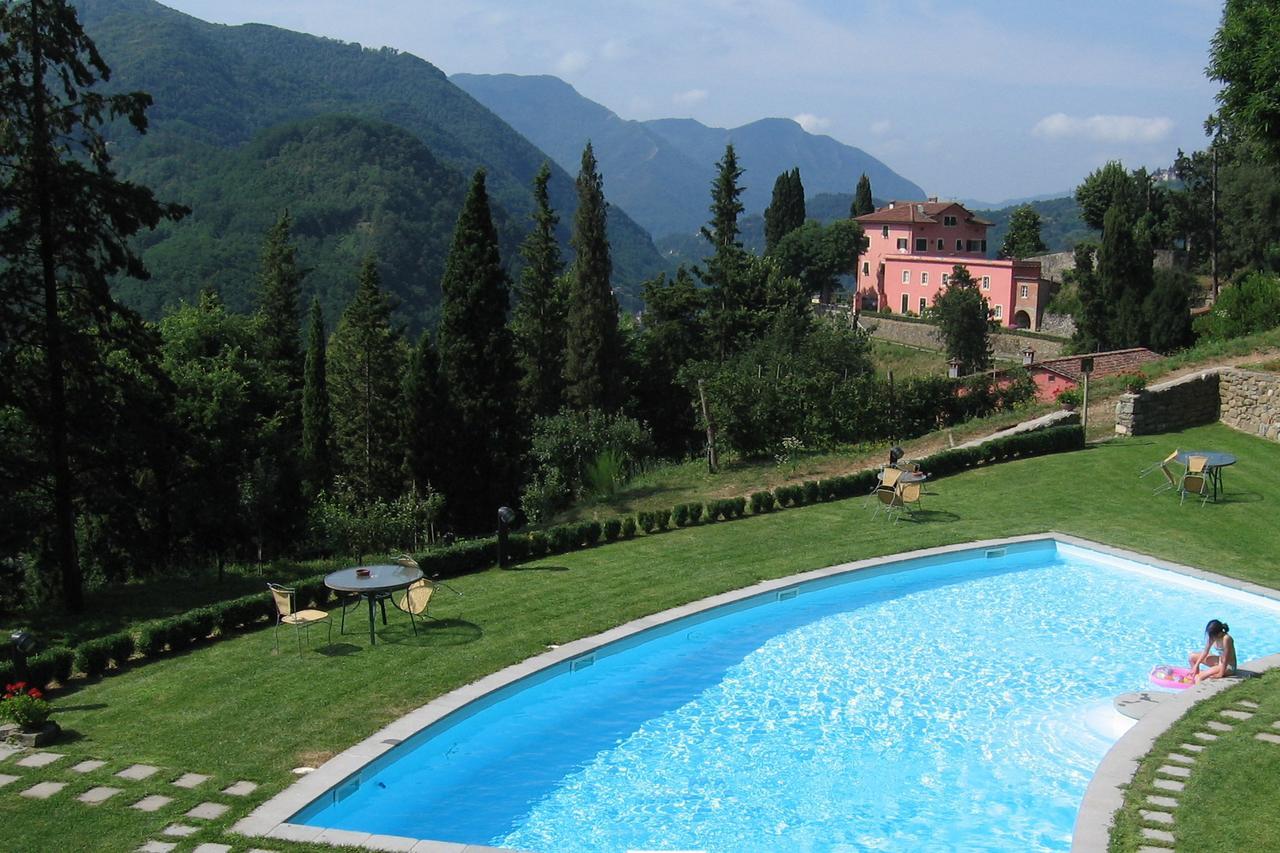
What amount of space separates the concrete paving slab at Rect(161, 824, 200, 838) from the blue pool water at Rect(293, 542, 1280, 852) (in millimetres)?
894

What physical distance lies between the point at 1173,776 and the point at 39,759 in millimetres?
10053

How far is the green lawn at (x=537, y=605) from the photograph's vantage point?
9125 mm

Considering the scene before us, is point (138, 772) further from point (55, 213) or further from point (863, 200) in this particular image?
point (863, 200)

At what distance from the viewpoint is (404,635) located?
41.1 feet

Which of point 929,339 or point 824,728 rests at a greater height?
point 929,339

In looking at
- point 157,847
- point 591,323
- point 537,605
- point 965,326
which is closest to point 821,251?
point 965,326

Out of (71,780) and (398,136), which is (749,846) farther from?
(398,136)

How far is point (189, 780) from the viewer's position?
848 centimetres

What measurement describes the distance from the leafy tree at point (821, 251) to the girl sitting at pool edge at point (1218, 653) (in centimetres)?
5948

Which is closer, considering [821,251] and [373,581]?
[373,581]

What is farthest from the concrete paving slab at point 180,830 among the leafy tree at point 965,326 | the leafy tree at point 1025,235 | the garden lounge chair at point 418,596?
the leafy tree at point 1025,235

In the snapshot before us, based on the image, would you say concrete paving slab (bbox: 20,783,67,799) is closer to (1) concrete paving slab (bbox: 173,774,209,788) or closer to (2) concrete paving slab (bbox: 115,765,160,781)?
(2) concrete paving slab (bbox: 115,765,160,781)

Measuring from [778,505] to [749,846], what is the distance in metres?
11.5

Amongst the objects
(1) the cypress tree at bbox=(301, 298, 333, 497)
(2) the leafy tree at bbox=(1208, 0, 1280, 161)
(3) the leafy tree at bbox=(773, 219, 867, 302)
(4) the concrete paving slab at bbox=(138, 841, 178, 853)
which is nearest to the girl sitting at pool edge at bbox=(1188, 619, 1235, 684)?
(4) the concrete paving slab at bbox=(138, 841, 178, 853)
